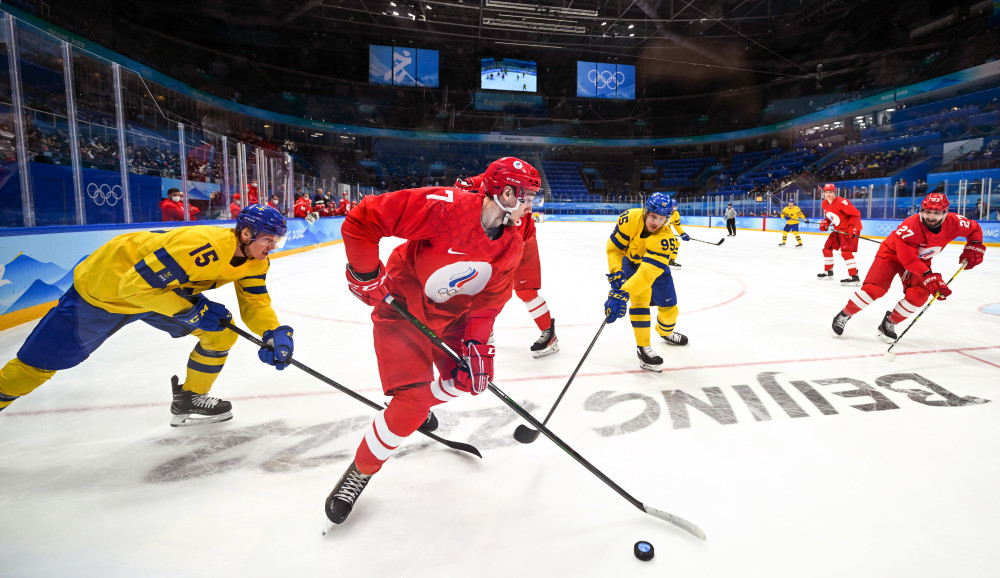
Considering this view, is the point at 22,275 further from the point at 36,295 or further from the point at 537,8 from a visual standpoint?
the point at 537,8

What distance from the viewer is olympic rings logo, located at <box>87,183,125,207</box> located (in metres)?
5.14

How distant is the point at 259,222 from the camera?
78.7 inches

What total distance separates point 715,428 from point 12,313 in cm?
510

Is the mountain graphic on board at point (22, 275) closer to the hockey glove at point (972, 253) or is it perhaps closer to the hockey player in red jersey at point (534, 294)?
the hockey player in red jersey at point (534, 294)

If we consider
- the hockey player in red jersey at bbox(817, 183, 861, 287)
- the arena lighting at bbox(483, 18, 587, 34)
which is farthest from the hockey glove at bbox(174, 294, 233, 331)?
the arena lighting at bbox(483, 18, 587, 34)

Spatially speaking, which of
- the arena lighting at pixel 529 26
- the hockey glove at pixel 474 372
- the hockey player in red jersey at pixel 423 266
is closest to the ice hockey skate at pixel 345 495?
the hockey player in red jersey at pixel 423 266

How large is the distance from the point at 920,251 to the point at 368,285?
4.25m

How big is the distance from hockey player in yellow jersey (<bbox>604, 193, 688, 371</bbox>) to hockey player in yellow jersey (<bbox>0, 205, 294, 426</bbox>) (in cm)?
179

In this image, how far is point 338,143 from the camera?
29.0 m

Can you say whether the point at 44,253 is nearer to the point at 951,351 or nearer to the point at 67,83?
the point at 67,83

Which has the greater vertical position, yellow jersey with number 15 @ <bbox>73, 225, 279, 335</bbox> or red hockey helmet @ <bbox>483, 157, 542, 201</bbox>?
red hockey helmet @ <bbox>483, 157, 542, 201</bbox>

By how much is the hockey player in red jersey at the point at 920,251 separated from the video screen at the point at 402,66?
24.5 meters

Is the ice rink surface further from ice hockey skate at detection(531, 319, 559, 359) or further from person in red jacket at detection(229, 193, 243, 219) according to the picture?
person in red jacket at detection(229, 193, 243, 219)

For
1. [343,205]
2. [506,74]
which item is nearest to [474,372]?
[343,205]
